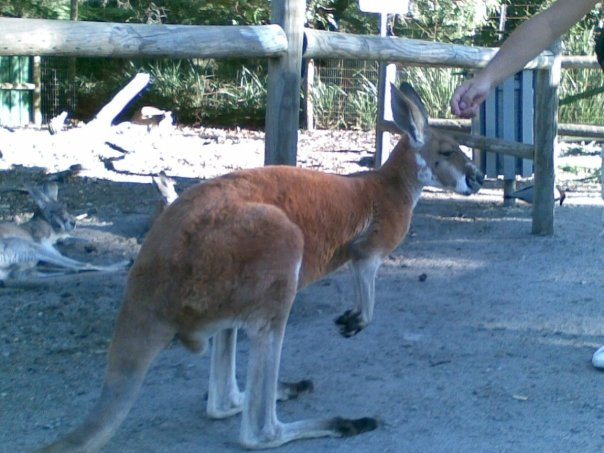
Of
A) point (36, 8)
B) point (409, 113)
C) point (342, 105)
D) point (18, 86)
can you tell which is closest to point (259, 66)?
point (342, 105)

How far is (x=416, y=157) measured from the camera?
14.8 ft

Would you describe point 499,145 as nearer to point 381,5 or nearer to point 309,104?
point 381,5

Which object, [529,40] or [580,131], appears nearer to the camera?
[529,40]

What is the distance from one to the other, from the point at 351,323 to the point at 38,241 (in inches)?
155

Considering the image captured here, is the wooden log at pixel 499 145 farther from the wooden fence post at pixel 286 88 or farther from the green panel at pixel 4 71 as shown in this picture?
the green panel at pixel 4 71

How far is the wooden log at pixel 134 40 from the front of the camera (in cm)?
415

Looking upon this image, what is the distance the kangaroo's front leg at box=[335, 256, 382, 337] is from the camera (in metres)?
4.09

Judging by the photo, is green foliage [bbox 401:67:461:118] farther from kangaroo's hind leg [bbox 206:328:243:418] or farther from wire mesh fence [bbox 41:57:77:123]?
kangaroo's hind leg [bbox 206:328:243:418]

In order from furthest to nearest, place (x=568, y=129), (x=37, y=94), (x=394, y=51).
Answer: (x=37, y=94) → (x=568, y=129) → (x=394, y=51)

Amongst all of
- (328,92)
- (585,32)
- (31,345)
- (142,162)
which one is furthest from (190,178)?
(585,32)

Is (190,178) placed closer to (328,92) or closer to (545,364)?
(545,364)

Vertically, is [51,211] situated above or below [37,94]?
below

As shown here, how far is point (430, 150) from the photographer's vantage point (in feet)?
15.0

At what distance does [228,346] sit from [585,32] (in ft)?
47.8
